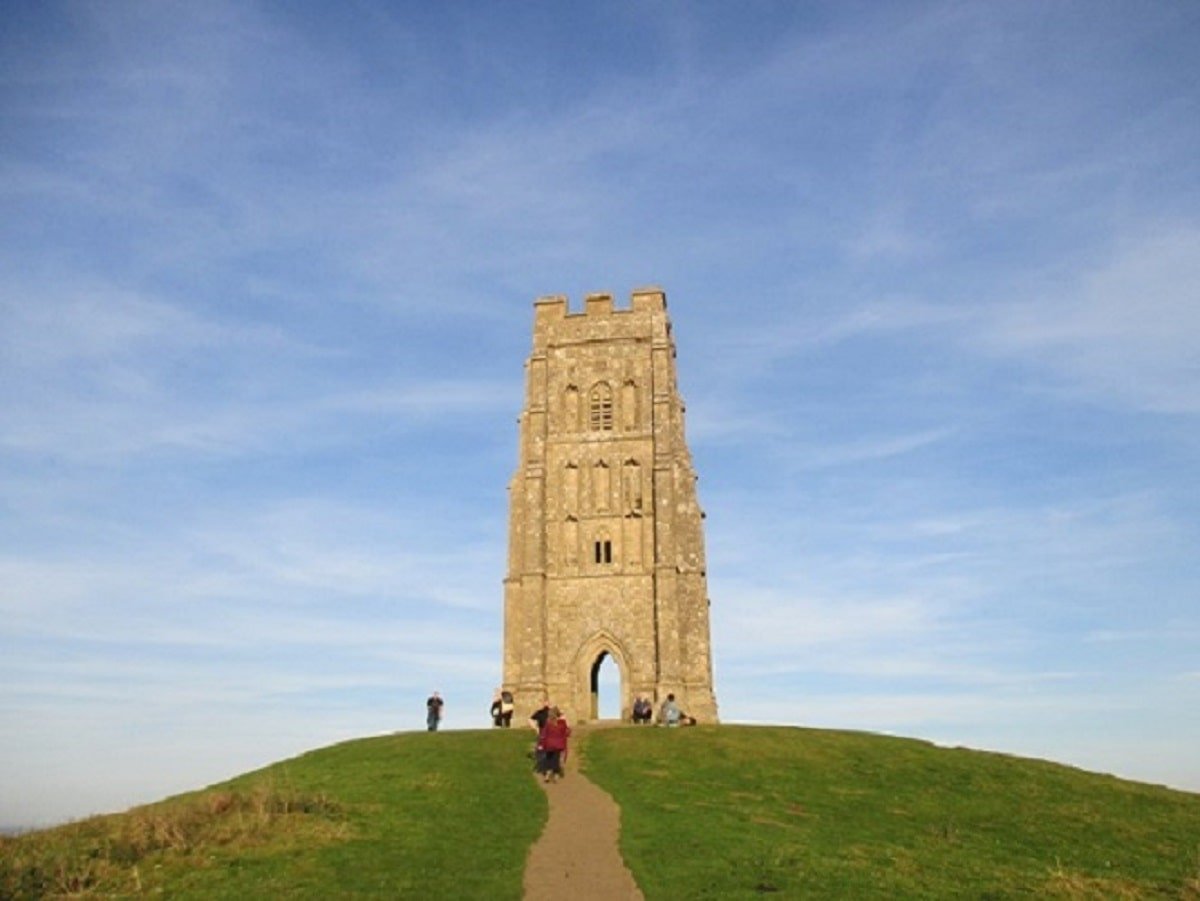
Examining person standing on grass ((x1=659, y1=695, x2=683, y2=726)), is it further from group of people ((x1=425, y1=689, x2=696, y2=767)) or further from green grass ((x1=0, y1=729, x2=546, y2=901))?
green grass ((x1=0, y1=729, x2=546, y2=901))

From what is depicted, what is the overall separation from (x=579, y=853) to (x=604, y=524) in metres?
29.0

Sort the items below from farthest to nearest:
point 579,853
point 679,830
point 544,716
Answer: point 544,716 < point 679,830 < point 579,853

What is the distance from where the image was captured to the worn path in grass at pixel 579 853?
17250 mm

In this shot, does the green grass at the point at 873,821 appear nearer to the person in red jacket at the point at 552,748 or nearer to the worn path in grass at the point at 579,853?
the worn path in grass at the point at 579,853

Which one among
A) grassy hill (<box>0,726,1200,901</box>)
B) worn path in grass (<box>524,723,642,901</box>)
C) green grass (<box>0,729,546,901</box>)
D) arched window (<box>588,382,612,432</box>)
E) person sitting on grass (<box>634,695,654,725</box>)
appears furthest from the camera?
arched window (<box>588,382,612,432</box>)

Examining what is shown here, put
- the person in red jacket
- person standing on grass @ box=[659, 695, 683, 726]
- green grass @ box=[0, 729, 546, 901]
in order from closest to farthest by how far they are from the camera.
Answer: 1. green grass @ box=[0, 729, 546, 901]
2. the person in red jacket
3. person standing on grass @ box=[659, 695, 683, 726]

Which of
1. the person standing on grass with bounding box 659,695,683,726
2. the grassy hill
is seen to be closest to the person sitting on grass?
the person standing on grass with bounding box 659,695,683,726

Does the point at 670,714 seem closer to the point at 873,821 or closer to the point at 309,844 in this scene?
the point at 873,821

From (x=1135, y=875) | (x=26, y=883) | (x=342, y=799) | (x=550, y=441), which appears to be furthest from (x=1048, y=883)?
(x=550, y=441)

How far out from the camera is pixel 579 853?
784 inches

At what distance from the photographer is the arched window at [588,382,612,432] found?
50.4 metres

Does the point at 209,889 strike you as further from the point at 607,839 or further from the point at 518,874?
the point at 607,839

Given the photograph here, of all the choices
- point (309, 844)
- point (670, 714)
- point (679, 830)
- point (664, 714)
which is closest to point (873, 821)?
point (679, 830)

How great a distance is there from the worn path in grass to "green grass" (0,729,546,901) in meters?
0.41
